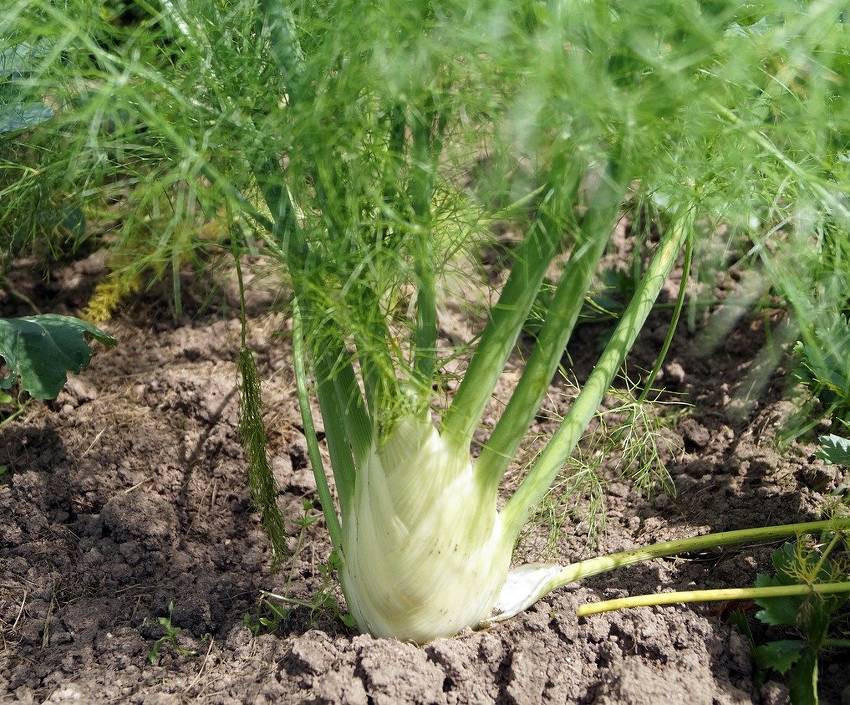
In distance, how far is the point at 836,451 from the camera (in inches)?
47.1

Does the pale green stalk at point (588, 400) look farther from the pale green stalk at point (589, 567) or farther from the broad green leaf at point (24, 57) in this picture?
the broad green leaf at point (24, 57)

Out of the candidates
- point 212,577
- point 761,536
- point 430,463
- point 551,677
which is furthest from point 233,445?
point 761,536

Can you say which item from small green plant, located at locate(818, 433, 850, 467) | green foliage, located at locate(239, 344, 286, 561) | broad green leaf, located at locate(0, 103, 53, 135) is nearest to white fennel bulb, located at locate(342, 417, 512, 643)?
green foliage, located at locate(239, 344, 286, 561)

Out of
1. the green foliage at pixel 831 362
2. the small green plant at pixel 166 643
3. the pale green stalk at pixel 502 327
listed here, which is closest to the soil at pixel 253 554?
the small green plant at pixel 166 643

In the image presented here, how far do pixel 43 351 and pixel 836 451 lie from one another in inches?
45.7

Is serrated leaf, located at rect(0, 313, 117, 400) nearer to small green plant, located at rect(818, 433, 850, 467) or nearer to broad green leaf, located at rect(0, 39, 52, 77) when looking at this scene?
broad green leaf, located at rect(0, 39, 52, 77)

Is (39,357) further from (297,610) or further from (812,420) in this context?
(812,420)

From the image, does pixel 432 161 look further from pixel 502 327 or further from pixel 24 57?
pixel 24 57

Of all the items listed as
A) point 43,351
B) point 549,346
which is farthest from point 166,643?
point 549,346

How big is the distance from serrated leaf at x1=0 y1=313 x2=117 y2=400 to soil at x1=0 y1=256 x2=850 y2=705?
132 millimetres

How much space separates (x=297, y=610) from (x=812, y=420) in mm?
840

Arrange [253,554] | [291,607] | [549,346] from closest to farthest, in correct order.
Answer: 1. [549,346]
2. [291,607]
3. [253,554]

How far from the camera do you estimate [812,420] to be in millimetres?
1464

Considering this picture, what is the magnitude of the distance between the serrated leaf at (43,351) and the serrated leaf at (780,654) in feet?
3.50
